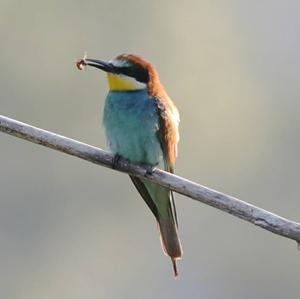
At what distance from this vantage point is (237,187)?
39.9 feet

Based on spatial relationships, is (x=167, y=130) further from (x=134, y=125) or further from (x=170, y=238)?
(x=170, y=238)

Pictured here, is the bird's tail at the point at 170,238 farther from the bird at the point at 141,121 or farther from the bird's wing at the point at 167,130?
the bird's wing at the point at 167,130

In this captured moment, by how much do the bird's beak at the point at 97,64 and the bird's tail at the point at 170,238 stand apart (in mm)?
577

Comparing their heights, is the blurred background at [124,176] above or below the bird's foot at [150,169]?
above

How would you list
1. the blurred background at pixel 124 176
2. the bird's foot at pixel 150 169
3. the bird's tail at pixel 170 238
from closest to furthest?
the bird's foot at pixel 150 169, the bird's tail at pixel 170 238, the blurred background at pixel 124 176

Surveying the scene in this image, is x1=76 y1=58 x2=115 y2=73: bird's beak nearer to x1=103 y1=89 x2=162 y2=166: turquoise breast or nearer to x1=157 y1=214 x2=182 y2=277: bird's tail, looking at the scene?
x1=103 y1=89 x2=162 y2=166: turquoise breast

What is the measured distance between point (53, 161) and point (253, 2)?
6.25 metres

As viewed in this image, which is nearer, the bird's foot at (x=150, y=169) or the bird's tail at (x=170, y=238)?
the bird's foot at (x=150, y=169)

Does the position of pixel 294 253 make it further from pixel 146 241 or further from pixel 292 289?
pixel 146 241

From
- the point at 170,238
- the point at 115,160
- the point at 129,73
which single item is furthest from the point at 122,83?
the point at 170,238

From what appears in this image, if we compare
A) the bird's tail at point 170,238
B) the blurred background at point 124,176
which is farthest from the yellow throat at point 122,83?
the blurred background at point 124,176

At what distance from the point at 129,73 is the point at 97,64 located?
0.14 m

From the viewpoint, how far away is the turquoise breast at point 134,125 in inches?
177

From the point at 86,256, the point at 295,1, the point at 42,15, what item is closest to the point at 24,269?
the point at 86,256
